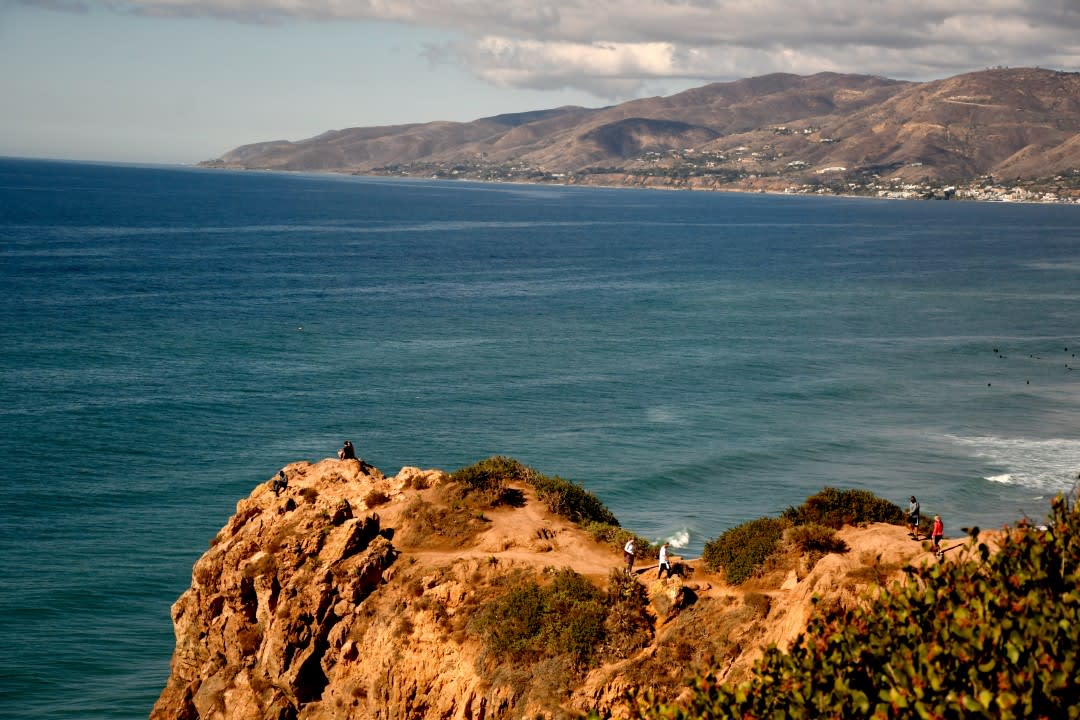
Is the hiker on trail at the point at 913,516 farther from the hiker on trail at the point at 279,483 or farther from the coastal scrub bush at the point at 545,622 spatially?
the hiker on trail at the point at 279,483

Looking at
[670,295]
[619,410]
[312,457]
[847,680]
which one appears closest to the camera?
[847,680]

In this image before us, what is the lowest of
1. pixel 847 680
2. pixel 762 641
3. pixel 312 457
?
pixel 312 457

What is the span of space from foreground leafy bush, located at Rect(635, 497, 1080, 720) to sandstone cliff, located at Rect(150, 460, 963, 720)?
185 inches

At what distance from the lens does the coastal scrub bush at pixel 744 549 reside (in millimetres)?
23156

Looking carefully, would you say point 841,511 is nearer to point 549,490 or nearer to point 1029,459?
point 549,490

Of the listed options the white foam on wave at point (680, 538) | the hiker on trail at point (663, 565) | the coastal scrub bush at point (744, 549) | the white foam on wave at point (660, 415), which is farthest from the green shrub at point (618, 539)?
the white foam on wave at point (660, 415)

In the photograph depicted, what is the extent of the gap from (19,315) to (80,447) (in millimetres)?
36999

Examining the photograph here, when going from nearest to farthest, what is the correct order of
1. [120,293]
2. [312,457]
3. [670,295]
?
[312,457] < [120,293] < [670,295]

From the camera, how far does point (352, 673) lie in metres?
24.2

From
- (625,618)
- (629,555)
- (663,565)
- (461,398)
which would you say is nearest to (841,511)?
(663,565)

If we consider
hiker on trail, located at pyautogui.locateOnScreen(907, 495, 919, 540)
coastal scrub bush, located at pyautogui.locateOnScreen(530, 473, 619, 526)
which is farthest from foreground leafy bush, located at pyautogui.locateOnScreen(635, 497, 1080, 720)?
coastal scrub bush, located at pyautogui.locateOnScreen(530, 473, 619, 526)

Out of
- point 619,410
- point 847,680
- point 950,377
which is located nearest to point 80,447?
point 619,410

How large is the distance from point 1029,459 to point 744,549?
32.4 metres

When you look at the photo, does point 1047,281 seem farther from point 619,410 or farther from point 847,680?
point 847,680
